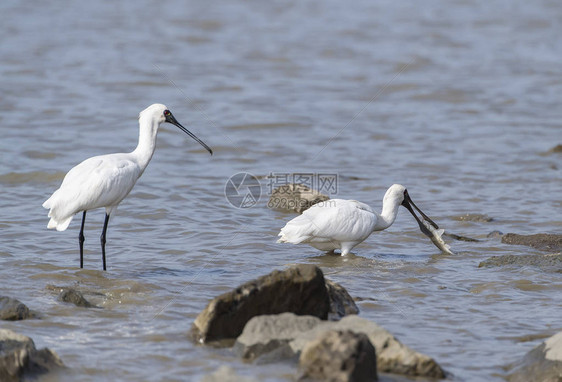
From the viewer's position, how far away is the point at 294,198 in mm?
11961

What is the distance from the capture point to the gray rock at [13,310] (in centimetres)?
708

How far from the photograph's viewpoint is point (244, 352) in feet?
20.5

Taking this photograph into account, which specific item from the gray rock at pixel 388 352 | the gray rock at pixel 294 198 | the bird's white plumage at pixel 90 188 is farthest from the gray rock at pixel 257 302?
the gray rock at pixel 294 198

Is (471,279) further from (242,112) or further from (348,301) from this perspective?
(242,112)

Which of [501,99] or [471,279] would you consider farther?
[501,99]

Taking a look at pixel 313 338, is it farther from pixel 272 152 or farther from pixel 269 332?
pixel 272 152

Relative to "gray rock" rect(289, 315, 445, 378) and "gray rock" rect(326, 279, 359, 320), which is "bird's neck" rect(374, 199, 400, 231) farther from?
"gray rock" rect(289, 315, 445, 378)

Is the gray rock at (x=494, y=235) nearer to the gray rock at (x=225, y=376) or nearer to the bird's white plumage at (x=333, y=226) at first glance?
the bird's white plumage at (x=333, y=226)

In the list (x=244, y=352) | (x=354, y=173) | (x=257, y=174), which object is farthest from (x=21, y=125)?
(x=244, y=352)

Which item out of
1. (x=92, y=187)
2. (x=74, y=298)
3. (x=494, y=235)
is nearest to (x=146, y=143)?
(x=92, y=187)

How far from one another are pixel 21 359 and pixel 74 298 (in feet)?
5.97

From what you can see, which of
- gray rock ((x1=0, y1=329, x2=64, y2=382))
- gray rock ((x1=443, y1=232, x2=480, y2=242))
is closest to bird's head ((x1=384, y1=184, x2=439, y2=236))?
gray rock ((x1=443, y1=232, x2=480, y2=242))

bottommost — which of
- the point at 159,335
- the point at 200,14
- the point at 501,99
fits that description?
the point at 159,335

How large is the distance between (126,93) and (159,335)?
13893 millimetres
